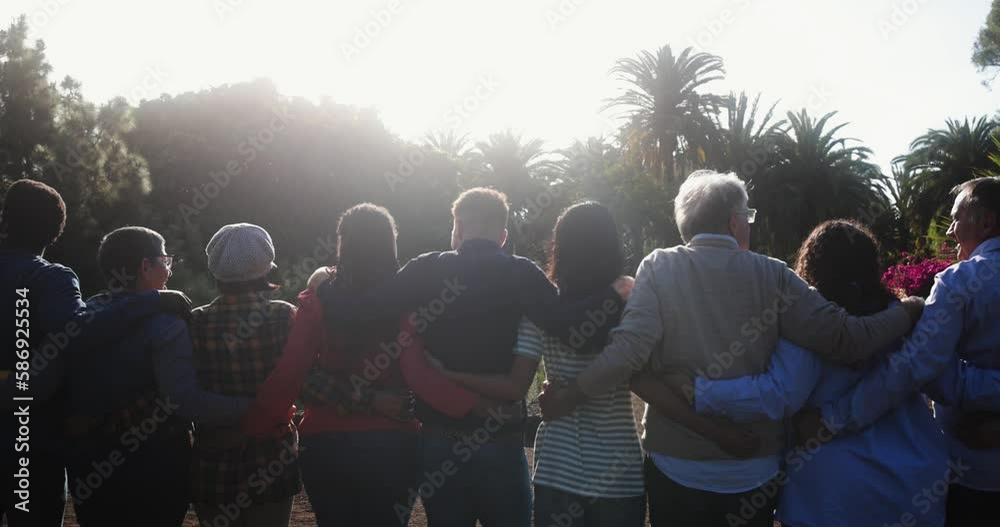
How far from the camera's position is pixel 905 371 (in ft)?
10.2

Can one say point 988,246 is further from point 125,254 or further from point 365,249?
point 125,254

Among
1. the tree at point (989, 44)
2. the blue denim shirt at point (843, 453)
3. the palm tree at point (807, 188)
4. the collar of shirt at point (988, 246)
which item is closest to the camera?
the blue denim shirt at point (843, 453)

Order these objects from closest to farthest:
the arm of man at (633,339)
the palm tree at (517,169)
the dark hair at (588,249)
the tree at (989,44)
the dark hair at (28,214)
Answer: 1. the arm of man at (633,339)
2. the dark hair at (588,249)
3. the dark hair at (28,214)
4. the tree at (989,44)
5. the palm tree at (517,169)

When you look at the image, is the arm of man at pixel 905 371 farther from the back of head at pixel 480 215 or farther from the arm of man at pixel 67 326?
the arm of man at pixel 67 326

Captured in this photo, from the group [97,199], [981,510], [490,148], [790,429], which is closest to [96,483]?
[790,429]

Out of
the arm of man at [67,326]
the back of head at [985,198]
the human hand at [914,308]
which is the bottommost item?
the arm of man at [67,326]

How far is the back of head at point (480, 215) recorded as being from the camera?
3.71 m

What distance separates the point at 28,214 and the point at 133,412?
1090mm

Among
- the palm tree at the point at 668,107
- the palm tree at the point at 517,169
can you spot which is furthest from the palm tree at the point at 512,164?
the palm tree at the point at 668,107

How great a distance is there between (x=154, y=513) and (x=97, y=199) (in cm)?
1302

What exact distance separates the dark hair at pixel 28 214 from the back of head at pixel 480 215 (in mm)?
1919

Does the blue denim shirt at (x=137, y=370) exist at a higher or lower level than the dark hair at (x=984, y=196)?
lower

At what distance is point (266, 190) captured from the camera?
3131 centimetres

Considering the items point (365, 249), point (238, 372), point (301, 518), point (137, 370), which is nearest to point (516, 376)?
point (365, 249)
